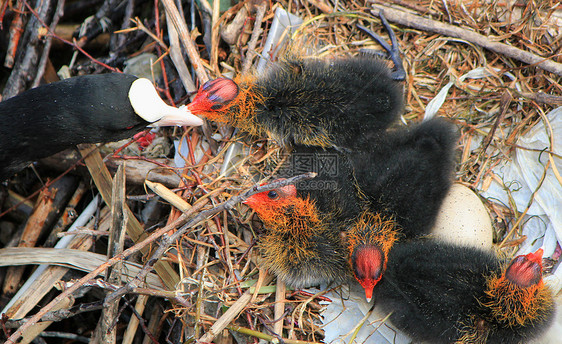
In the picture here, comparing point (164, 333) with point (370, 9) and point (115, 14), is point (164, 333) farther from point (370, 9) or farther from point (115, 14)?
point (370, 9)

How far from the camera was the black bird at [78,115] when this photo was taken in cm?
188

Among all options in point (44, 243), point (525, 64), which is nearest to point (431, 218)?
point (525, 64)

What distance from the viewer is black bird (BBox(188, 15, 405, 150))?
2145mm

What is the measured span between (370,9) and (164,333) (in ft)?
6.67

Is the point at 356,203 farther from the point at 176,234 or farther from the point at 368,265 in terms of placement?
the point at 176,234

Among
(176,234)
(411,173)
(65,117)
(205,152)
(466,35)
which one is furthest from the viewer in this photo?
(466,35)

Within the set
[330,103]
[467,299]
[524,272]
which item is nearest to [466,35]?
[330,103]

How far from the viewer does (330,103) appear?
7.09 ft

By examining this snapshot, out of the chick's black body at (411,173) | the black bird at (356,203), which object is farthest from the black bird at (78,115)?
the chick's black body at (411,173)

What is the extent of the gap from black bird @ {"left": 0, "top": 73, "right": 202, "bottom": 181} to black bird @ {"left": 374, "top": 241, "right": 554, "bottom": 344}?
4.02 feet

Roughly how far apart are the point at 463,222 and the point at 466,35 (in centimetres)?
103

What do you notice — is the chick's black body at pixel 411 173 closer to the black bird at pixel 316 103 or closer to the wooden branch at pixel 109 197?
the black bird at pixel 316 103

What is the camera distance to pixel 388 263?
77.9 inches

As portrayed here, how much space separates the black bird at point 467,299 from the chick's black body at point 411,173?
9.2 inches
